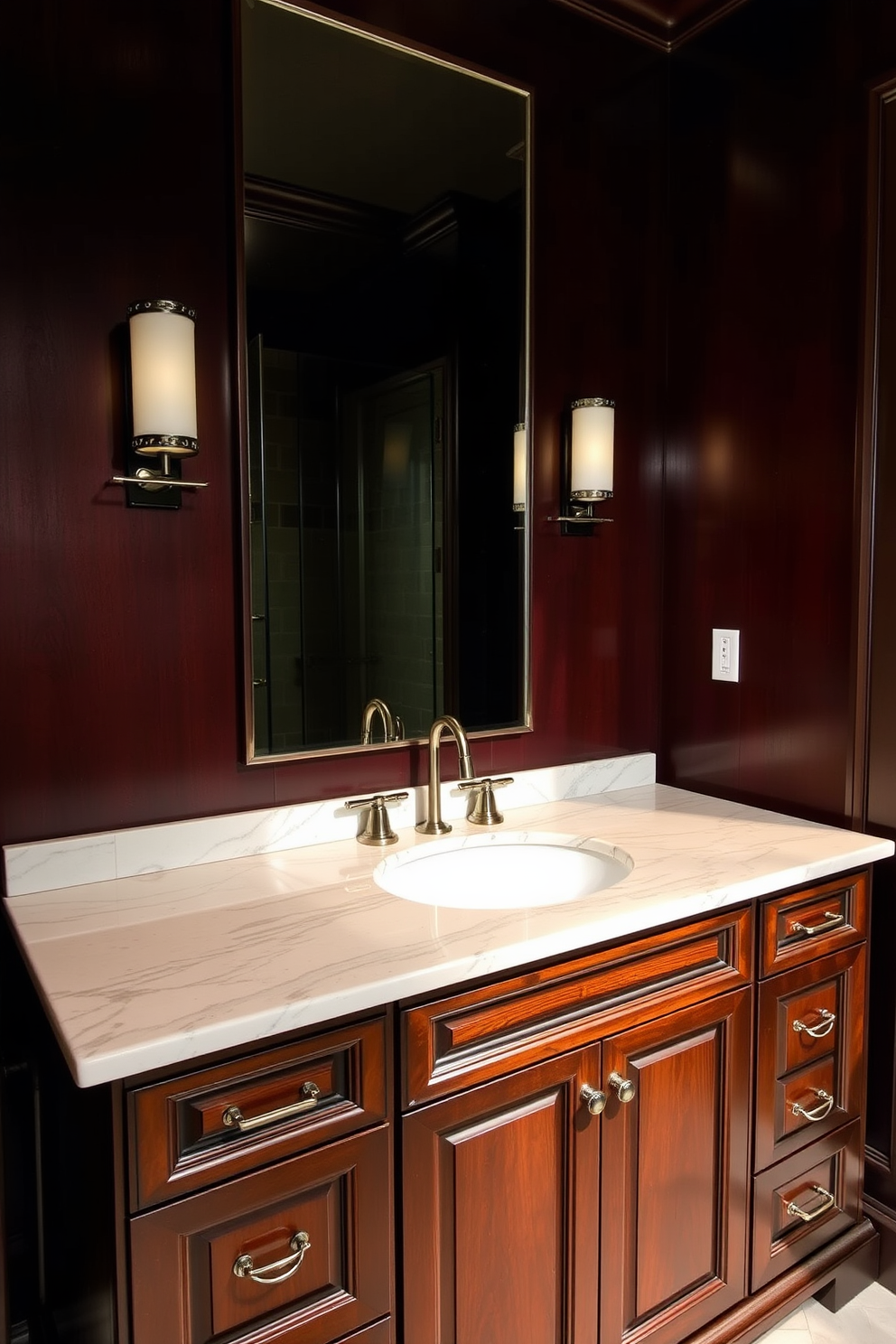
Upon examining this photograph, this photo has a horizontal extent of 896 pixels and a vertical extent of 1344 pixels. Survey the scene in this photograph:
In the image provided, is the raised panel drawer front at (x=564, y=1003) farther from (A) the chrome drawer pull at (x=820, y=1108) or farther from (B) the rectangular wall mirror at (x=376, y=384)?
(B) the rectangular wall mirror at (x=376, y=384)

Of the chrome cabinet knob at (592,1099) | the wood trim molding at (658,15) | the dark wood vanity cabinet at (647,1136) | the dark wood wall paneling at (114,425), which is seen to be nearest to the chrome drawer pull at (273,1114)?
the dark wood vanity cabinet at (647,1136)

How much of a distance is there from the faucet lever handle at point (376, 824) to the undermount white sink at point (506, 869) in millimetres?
69

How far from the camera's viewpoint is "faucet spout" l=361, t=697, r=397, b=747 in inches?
69.7

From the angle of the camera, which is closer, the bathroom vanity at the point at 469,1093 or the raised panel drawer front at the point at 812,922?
the bathroom vanity at the point at 469,1093

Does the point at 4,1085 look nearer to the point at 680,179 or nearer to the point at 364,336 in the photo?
the point at 364,336

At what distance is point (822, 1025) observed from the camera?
1.69m

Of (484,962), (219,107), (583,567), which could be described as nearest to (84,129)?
(219,107)

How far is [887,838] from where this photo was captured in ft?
5.88

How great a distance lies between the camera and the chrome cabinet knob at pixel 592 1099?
1327mm

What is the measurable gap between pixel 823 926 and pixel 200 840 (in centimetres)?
111

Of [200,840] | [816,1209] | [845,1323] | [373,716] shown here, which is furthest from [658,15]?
[845,1323]

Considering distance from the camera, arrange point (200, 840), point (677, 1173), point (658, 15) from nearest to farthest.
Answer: point (677, 1173) < point (200, 840) < point (658, 15)

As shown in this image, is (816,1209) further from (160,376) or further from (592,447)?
(160,376)

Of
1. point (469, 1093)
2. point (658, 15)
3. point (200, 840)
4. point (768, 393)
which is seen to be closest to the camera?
point (469, 1093)
